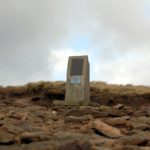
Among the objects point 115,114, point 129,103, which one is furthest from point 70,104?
point 129,103

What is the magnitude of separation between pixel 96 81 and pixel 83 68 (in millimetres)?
10219

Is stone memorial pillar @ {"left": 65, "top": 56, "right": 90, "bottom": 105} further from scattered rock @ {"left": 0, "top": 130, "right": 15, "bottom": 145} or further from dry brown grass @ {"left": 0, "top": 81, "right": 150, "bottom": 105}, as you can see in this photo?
scattered rock @ {"left": 0, "top": 130, "right": 15, "bottom": 145}

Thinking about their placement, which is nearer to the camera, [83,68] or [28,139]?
[28,139]

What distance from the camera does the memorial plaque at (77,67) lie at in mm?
17734

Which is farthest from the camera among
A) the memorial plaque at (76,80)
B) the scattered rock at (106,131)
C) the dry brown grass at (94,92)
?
the dry brown grass at (94,92)

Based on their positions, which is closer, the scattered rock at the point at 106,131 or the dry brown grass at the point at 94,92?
the scattered rock at the point at 106,131

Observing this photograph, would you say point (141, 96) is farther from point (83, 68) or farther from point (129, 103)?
point (83, 68)

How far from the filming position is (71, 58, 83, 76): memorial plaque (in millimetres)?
17734

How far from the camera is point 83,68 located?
17.6 m

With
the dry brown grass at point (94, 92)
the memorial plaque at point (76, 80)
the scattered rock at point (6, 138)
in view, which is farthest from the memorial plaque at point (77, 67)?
the scattered rock at point (6, 138)

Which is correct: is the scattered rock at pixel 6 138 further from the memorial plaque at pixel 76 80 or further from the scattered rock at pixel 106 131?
the memorial plaque at pixel 76 80

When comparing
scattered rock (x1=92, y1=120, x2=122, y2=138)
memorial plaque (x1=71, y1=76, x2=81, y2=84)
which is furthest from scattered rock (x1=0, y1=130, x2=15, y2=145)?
memorial plaque (x1=71, y1=76, x2=81, y2=84)

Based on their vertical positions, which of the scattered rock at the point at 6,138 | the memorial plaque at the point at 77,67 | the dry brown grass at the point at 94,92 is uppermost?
the memorial plaque at the point at 77,67

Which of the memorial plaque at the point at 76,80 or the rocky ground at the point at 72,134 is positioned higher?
the memorial plaque at the point at 76,80
